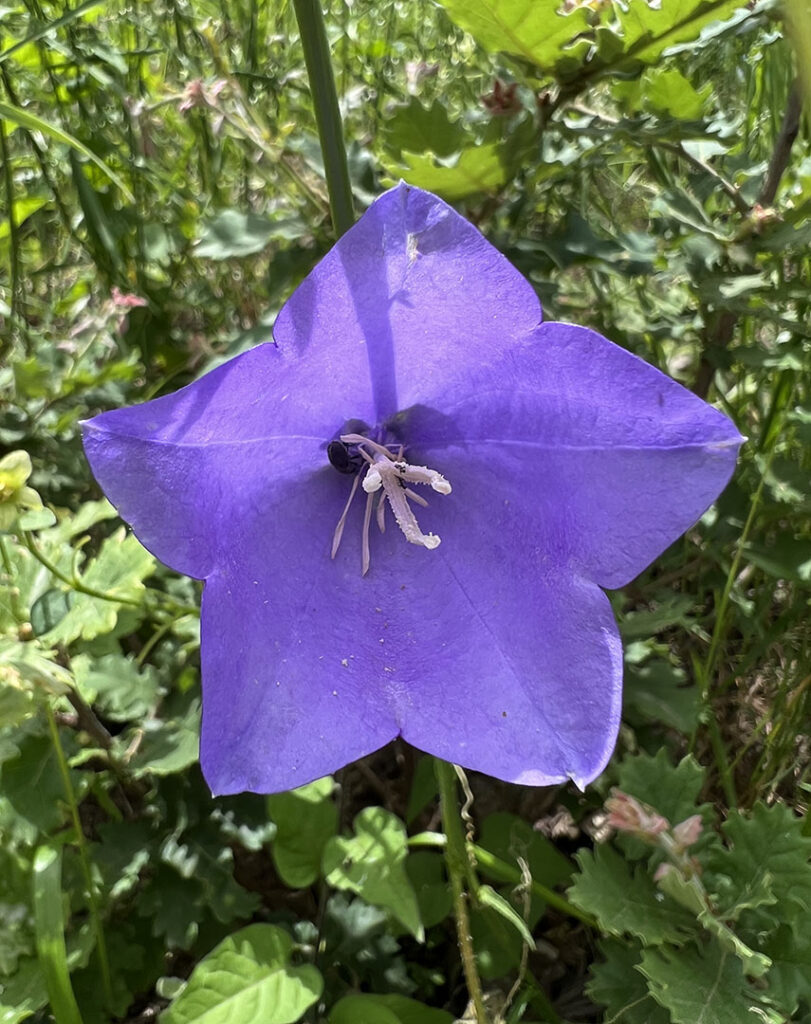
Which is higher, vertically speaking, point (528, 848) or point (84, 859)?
point (84, 859)

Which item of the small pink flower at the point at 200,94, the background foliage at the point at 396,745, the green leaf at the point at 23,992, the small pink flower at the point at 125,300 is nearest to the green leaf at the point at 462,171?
the background foliage at the point at 396,745

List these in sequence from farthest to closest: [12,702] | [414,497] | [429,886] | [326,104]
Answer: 1. [429,886]
2. [414,497]
3. [326,104]
4. [12,702]

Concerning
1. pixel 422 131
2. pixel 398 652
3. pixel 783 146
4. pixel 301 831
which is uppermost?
pixel 422 131

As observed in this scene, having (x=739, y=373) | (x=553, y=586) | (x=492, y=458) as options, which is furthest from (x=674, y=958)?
(x=739, y=373)

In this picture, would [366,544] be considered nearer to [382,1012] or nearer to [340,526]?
[340,526]

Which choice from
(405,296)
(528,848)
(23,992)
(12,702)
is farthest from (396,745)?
(405,296)

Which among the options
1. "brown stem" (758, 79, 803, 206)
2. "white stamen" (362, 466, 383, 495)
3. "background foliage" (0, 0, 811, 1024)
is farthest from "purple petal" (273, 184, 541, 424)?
"brown stem" (758, 79, 803, 206)

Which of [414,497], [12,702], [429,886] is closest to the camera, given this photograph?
[12,702]
